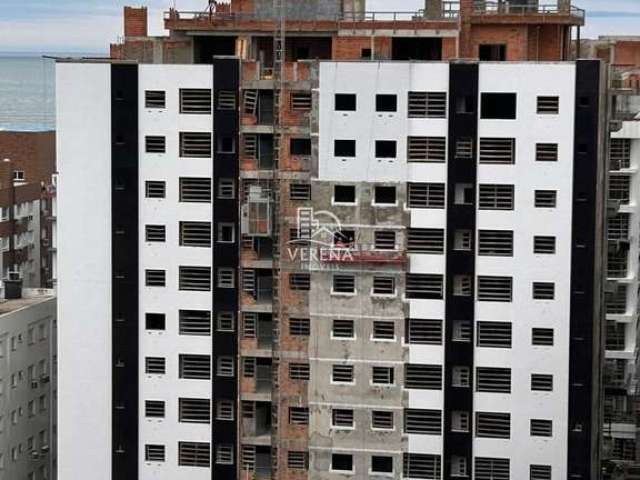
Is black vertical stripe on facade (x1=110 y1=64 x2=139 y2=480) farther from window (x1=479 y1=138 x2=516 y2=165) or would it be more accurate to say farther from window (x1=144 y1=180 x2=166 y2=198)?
window (x1=479 y1=138 x2=516 y2=165)

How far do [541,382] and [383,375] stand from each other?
5417 mm

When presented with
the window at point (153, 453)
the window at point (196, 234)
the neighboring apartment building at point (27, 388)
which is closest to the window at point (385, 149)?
the window at point (196, 234)

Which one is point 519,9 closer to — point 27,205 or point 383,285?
point 383,285

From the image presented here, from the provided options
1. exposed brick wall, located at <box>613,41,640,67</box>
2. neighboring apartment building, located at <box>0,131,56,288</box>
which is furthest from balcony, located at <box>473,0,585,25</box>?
neighboring apartment building, located at <box>0,131,56,288</box>

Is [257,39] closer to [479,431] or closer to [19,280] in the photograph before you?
[479,431]

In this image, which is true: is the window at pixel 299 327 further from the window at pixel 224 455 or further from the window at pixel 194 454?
the window at pixel 194 454

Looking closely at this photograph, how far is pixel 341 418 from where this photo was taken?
5284 cm

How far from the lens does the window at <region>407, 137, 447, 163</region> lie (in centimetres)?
5153

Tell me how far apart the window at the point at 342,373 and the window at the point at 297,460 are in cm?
296

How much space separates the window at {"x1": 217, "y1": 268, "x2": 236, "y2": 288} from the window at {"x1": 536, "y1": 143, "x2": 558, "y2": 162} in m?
11.3

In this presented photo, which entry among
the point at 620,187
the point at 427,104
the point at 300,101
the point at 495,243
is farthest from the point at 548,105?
the point at 620,187

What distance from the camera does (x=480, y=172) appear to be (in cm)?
5134

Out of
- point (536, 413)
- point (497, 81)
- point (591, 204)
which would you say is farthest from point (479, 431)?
point (497, 81)

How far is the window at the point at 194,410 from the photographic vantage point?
53094 millimetres
